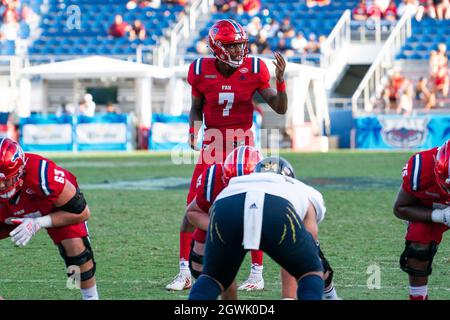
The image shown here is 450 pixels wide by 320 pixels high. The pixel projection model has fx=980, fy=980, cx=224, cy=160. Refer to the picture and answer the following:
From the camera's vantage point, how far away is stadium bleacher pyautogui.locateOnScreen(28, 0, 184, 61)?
2788 cm

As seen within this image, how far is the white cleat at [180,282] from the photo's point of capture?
21.9 feet

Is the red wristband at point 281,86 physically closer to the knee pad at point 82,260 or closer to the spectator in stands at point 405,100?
the knee pad at point 82,260

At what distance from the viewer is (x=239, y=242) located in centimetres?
476

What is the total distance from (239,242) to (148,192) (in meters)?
9.05

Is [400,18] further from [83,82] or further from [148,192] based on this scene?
[148,192]

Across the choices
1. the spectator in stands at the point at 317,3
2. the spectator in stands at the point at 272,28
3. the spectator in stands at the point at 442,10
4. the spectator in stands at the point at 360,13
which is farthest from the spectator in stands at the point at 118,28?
the spectator in stands at the point at 442,10

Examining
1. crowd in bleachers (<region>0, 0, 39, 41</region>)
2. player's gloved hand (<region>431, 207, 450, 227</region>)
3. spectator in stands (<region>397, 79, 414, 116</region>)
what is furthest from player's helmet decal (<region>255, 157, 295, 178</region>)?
crowd in bleachers (<region>0, 0, 39, 41</region>)

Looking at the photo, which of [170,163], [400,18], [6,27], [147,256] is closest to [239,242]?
[147,256]

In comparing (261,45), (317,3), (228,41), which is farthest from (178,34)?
(228,41)

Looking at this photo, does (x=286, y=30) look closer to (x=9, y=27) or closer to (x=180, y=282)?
(x=9, y=27)

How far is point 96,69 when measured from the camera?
24.0m

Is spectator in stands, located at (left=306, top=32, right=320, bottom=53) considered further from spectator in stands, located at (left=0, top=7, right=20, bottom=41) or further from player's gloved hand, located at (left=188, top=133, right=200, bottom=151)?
player's gloved hand, located at (left=188, top=133, right=200, bottom=151)

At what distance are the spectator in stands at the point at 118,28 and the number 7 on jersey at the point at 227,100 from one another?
21136mm

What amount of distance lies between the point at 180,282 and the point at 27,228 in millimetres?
1538
